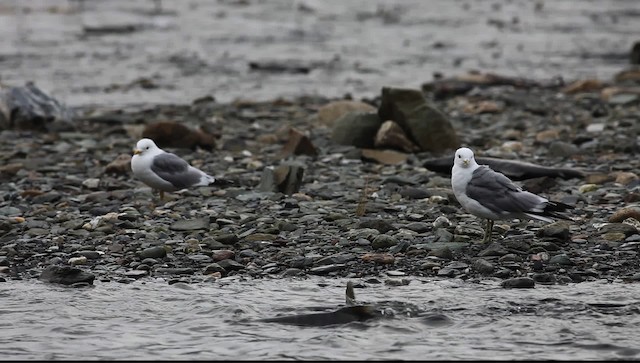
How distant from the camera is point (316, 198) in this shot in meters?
10.9

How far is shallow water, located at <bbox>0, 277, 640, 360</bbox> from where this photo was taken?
6.90m

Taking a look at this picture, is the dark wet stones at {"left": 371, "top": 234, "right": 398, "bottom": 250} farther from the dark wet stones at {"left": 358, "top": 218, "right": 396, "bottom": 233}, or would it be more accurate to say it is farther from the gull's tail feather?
the gull's tail feather

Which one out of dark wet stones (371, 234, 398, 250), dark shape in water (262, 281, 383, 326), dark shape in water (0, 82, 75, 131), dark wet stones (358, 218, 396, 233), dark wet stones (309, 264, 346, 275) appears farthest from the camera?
dark shape in water (0, 82, 75, 131)

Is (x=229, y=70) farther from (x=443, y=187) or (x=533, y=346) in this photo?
(x=533, y=346)

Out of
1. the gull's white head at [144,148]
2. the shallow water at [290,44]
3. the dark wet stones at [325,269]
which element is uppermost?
the shallow water at [290,44]

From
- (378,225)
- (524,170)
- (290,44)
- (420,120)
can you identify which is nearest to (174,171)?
(378,225)

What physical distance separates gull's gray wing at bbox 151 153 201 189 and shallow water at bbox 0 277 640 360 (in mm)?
2559

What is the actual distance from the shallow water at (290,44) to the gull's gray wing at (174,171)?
7623 millimetres

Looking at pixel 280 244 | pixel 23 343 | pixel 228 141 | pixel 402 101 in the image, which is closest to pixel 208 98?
pixel 228 141

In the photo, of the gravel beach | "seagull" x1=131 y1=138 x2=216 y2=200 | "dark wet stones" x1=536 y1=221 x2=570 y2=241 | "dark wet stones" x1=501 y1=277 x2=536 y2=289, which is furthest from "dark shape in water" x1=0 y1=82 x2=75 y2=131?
"dark wet stones" x1=501 y1=277 x2=536 y2=289

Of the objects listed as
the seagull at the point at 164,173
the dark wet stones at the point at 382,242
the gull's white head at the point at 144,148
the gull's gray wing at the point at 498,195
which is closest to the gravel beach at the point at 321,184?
the dark wet stones at the point at 382,242

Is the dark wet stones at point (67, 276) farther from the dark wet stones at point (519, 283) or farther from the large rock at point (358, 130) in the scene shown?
the large rock at point (358, 130)

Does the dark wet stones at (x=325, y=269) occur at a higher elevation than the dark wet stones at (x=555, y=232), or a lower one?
lower

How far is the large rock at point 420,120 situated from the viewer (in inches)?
521
